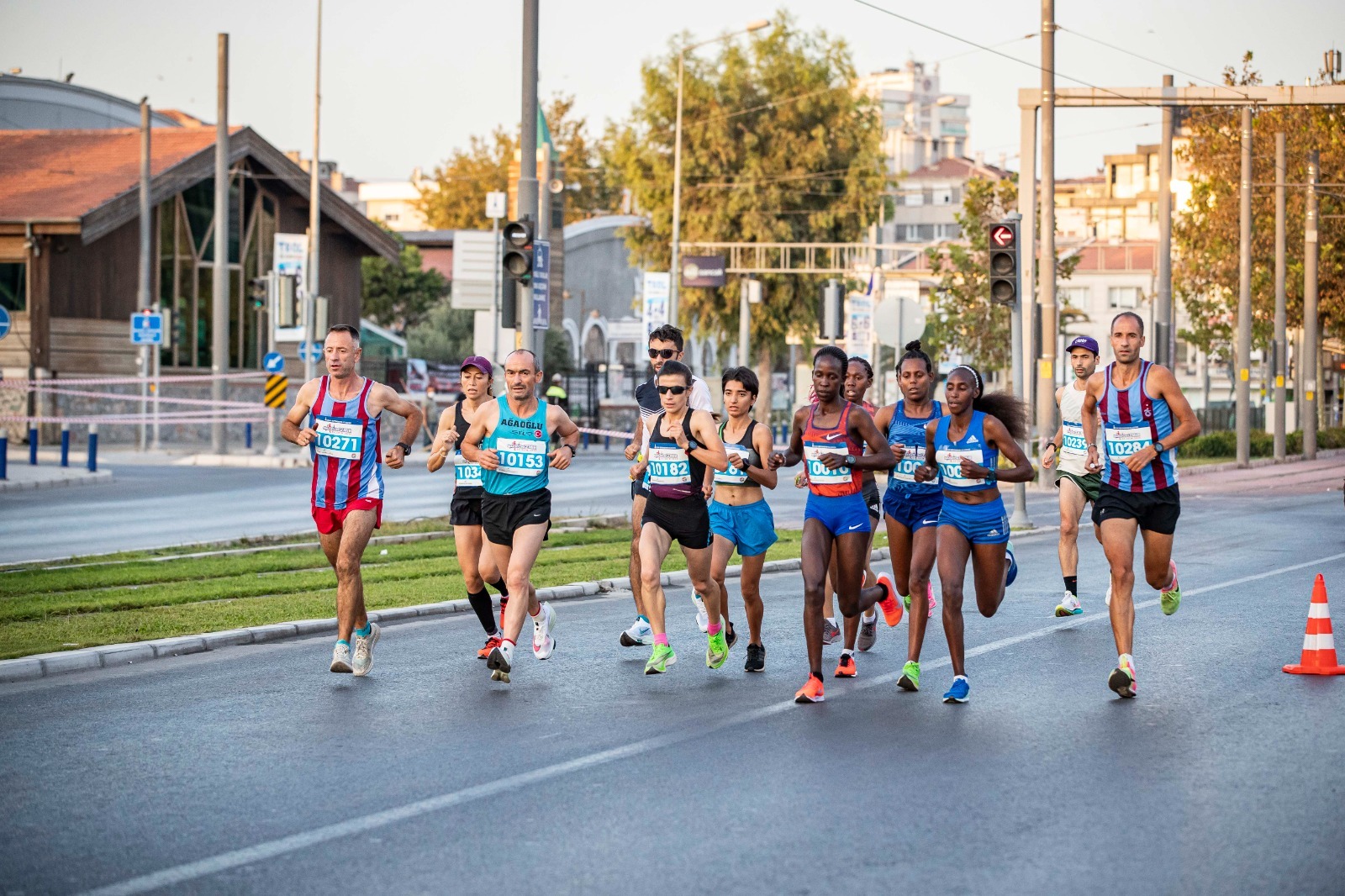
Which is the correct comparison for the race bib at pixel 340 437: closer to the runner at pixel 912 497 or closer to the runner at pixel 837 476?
the runner at pixel 837 476

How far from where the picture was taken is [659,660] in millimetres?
10016

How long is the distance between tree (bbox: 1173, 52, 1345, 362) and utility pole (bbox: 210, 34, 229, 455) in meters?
26.4

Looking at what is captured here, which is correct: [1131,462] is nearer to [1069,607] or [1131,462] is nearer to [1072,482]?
[1069,607]

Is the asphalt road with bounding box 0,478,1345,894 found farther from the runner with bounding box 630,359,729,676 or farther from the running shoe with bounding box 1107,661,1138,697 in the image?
the runner with bounding box 630,359,729,676

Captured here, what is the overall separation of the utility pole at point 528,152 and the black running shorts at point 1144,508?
9.09 m

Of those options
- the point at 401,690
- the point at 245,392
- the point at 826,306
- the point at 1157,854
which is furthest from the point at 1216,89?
the point at 245,392

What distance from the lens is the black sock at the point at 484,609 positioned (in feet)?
35.4

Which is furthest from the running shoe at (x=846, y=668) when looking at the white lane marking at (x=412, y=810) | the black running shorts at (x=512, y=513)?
the black running shorts at (x=512, y=513)

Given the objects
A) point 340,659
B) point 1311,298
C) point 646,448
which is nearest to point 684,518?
point 646,448

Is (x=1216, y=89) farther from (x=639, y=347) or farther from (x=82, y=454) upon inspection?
(x=639, y=347)

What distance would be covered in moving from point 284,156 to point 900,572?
40.0 m

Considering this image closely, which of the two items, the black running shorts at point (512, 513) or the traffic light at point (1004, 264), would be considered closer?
the black running shorts at point (512, 513)

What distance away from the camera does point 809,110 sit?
53.9m

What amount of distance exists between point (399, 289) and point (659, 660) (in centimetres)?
5804
